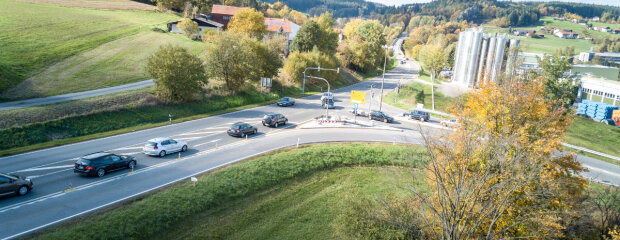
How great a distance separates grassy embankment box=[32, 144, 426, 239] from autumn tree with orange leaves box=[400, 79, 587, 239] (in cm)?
196

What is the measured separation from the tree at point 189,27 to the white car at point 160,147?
58.0 metres

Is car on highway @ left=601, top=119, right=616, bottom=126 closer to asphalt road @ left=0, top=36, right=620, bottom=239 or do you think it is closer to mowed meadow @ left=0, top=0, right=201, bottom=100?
asphalt road @ left=0, top=36, right=620, bottom=239

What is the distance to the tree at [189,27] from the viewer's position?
80.8 meters

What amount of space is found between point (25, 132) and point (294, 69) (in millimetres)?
41400

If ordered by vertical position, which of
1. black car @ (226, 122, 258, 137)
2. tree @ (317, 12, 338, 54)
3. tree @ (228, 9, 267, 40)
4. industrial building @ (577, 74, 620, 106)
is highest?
tree @ (228, 9, 267, 40)

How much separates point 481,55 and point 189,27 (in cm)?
6199

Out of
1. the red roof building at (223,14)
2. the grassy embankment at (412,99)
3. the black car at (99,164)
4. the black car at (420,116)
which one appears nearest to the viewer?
the black car at (99,164)

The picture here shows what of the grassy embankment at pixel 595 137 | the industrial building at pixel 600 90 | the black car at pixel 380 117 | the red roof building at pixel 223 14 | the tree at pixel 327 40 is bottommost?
the grassy embankment at pixel 595 137

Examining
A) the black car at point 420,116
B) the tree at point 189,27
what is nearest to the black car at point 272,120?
the black car at point 420,116

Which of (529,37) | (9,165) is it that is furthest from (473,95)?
(529,37)

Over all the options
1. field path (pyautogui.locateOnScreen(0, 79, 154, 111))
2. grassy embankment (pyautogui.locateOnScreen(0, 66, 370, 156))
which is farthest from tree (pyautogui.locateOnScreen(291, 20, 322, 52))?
field path (pyautogui.locateOnScreen(0, 79, 154, 111))

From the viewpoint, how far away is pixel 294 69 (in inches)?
2498

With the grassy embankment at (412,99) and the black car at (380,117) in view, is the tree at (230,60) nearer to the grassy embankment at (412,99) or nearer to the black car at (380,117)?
the black car at (380,117)

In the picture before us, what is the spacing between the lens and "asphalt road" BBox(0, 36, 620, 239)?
18812 mm
